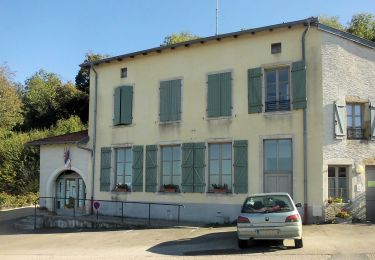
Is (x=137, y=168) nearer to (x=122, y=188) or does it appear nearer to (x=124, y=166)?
(x=124, y=166)

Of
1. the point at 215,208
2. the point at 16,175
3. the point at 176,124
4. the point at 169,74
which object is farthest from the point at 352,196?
the point at 16,175

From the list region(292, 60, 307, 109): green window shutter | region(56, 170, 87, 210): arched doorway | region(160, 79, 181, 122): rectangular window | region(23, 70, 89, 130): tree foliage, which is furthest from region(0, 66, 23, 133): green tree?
region(292, 60, 307, 109): green window shutter

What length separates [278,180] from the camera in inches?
676

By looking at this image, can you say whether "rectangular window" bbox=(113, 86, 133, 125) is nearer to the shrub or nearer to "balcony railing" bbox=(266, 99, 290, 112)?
"balcony railing" bbox=(266, 99, 290, 112)

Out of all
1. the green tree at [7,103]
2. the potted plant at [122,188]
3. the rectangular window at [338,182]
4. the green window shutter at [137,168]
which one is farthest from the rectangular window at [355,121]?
the green tree at [7,103]

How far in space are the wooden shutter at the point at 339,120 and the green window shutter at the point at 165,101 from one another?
662 cm

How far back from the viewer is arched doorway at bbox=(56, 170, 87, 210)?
2320 cm

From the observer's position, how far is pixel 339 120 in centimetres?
1669

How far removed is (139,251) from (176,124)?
24.1 feet

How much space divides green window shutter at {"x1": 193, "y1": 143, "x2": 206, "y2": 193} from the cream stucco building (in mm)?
38

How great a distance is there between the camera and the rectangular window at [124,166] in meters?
21.0

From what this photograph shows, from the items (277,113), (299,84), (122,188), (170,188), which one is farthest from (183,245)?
(122,188)

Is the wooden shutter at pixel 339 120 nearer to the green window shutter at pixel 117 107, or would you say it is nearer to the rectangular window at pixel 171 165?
the rectangular window at pixel 171 165

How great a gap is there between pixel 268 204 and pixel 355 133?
669 centimetres
